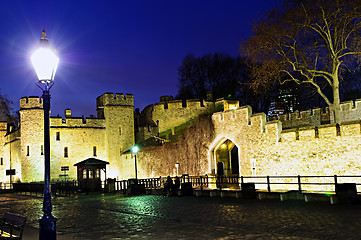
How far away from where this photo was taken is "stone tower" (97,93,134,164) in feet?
123

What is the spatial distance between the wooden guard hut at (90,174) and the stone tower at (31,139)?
884 centimetres

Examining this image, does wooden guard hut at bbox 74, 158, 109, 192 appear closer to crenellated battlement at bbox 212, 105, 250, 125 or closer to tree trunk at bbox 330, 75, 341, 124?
crenellated battlement at bbox 212, 105, 250, 125

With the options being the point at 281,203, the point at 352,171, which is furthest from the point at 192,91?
the point at 281,203

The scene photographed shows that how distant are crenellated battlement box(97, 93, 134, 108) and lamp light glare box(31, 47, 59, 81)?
1212 inches

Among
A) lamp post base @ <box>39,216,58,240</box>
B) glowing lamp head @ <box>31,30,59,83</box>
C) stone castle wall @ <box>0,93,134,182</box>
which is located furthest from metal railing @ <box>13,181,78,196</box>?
lamp post base @ <box>39,216,58,240</box>

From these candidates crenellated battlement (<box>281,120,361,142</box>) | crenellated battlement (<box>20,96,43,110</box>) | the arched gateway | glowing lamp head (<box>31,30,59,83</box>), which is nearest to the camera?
glowing lamp head (<box>31,30,59,83</box>)

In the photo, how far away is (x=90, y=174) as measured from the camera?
92.2 feet

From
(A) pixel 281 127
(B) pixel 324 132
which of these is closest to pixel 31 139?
(A) pixel 281 127

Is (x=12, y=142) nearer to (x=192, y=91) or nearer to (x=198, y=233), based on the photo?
(x=192, y=91)

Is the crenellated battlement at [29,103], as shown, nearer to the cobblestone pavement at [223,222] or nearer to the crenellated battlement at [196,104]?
the crenellated battlement at [196,104]

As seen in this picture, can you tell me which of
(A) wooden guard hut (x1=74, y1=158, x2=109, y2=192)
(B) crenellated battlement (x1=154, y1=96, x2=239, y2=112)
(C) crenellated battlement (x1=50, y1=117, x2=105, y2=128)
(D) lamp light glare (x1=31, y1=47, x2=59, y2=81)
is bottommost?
(A) wooden guard hut (x1=74, y1=158, x2=109, y2=192)

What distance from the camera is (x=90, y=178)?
27828 mm

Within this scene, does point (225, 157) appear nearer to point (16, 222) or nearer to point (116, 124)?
point (116, 124)

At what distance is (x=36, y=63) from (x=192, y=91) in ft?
128
